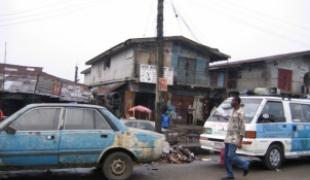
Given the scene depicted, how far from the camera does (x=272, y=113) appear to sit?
10984 millimetres

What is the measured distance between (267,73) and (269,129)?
76.5 ft

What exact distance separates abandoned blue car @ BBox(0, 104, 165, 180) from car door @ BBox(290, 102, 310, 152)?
13.6ft

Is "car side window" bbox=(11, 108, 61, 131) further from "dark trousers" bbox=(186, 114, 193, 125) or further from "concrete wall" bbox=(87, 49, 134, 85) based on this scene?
"dark trousers" bbox=(186, 114, 193, 125)

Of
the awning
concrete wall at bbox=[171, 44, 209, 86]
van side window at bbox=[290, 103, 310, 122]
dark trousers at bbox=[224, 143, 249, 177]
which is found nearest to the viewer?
dark trousers at bbox=[224, 143, 249, 177]

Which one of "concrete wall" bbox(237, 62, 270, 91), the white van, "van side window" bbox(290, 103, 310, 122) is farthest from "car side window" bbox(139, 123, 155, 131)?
"concrete wall" bbox(237, 62, 270, 91)

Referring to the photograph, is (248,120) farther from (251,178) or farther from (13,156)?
(13,156)

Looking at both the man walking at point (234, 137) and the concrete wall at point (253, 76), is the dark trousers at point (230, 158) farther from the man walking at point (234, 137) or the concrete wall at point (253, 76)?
the concrete wall at point (253, 76)

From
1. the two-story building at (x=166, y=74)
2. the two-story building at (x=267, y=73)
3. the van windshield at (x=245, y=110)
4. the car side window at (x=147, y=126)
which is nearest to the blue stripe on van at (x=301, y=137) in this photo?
the van windshield at (x=245, y=110)

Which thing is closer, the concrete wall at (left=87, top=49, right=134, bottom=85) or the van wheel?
the van wheel

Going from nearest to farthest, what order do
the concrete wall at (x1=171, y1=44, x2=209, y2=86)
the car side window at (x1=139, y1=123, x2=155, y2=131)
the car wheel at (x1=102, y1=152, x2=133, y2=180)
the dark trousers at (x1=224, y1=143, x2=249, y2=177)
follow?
1. the car wheel at (x1=102, y1=152, x2=133, y2=180)
2. the dark trousers at (x1=224, y1=143, x2=249, y2=177)
3. the car side window at (x1=139, y1=123, x2=155, y2=131)
4. the concrete wall at (x1=171, y1=44, x2=209, y2=86)

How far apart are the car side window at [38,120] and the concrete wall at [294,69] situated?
27.0 meters

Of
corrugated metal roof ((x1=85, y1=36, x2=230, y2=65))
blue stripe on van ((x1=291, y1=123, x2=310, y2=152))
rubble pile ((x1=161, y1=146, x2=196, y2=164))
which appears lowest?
rubble pile ((x1=161, y1=146, x2=196, y2=164))

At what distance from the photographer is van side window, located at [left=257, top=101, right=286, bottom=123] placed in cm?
1067

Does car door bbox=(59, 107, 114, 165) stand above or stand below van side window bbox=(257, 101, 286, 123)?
below
